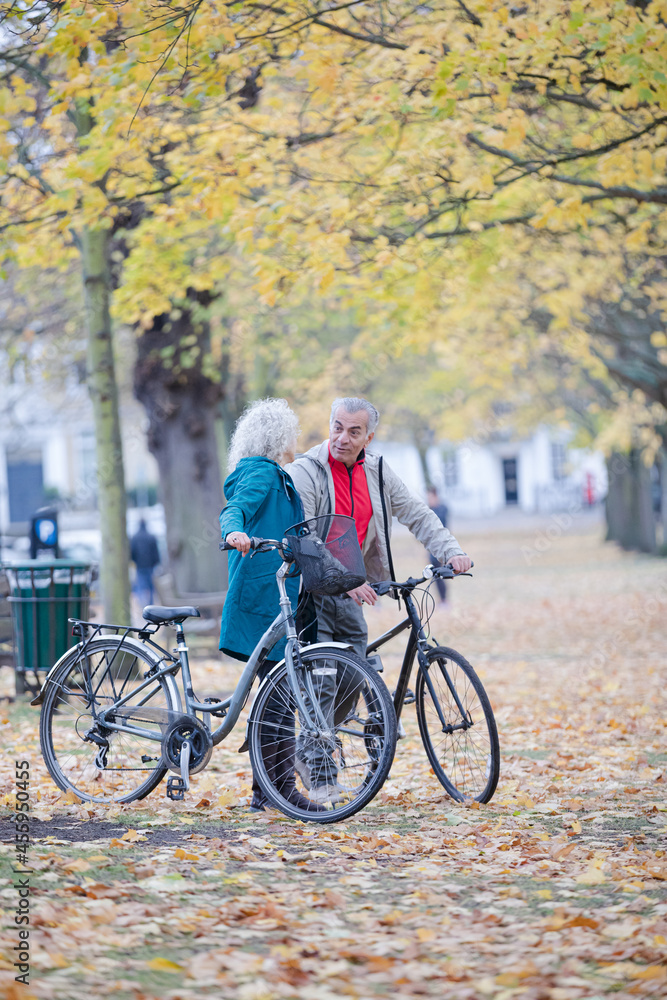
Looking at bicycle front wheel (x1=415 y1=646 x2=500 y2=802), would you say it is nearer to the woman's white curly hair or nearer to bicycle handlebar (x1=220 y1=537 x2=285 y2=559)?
bicycle handlebar (x1=220 y1=537 x2=285 y2=559)

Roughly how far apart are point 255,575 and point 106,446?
550cm

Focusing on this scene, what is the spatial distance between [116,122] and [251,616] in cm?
459

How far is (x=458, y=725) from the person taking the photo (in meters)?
5.35

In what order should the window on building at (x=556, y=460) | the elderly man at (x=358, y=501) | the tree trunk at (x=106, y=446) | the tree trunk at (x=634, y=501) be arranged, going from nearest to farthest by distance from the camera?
the elderly man at (x=358, y=501), the tree trunk at (x=106, y=446), the tree trunk at (x=634, y=501), the window on building at (x=556, y=460)

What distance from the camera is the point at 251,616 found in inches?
213

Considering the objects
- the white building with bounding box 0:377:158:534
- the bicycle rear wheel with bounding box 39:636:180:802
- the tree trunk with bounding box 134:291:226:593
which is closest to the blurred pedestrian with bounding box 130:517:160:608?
the tree trunk with bounding box 134:291:226:593

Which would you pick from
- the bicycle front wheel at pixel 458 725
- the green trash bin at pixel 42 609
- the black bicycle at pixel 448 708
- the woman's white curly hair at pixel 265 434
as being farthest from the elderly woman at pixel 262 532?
the green trash bin at pixel 42 609

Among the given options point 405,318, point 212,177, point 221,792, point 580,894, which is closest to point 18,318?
point 405,318

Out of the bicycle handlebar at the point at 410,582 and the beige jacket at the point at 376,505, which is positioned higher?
the beige jacket at the point at 376,505

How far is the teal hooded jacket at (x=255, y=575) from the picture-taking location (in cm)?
537

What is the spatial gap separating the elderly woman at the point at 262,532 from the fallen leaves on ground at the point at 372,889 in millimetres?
318

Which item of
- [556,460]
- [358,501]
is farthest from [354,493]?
[556,460]

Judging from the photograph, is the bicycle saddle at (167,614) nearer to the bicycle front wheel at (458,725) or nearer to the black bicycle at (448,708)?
the black bicycle at (448,708)

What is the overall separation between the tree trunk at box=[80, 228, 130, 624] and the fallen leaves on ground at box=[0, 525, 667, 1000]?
9.80ft
